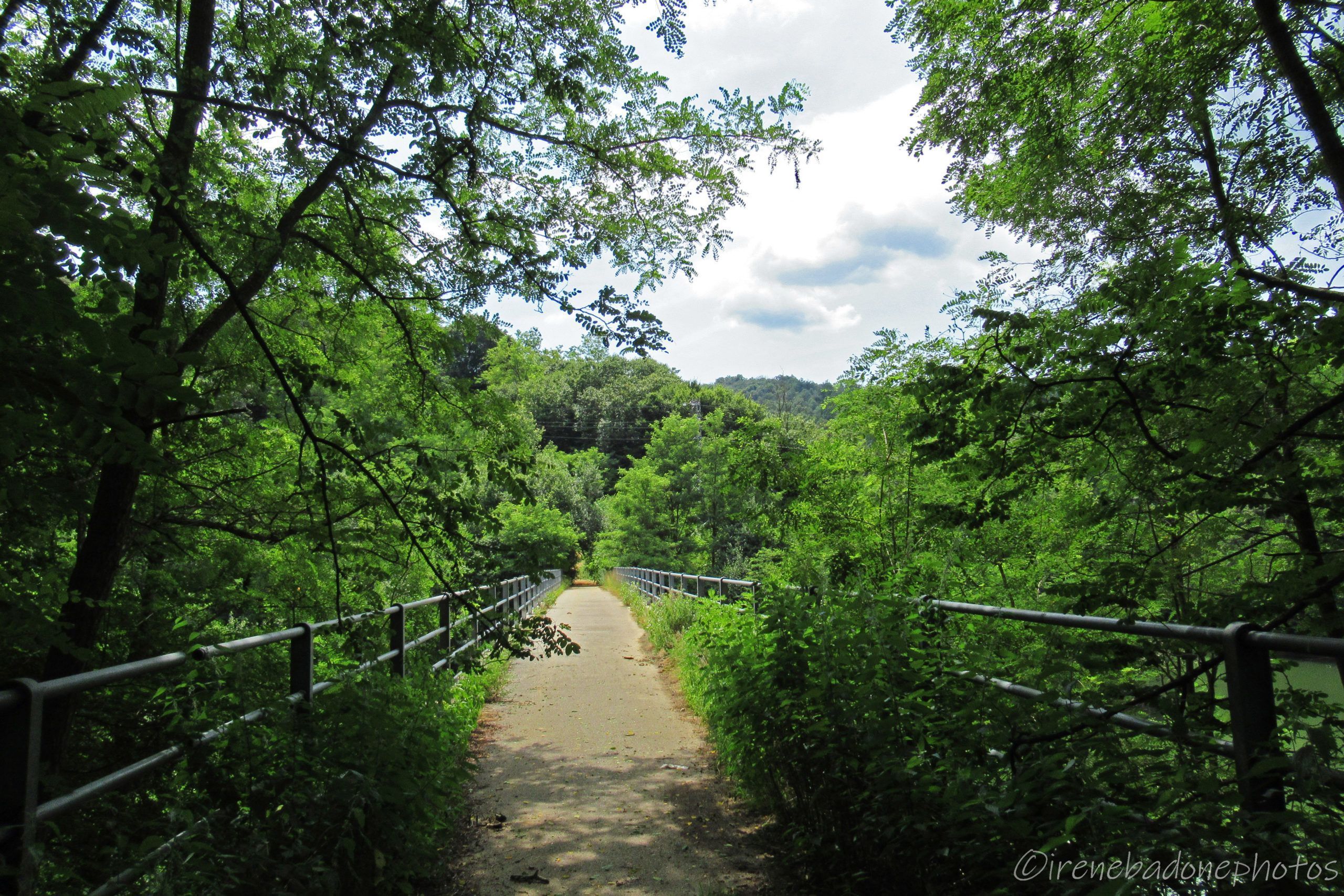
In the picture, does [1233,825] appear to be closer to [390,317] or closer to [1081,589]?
[1081,589]

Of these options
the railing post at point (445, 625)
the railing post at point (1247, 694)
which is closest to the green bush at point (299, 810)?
the railing post at point (1247, 694)

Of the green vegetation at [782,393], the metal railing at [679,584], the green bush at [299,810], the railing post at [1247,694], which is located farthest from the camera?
the green vegetation at [782,393]

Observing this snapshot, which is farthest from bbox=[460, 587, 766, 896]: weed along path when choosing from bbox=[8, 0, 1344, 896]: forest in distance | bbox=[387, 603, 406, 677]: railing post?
bbox=[387, 603, 406, 677]: railing post

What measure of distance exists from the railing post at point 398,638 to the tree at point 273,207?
0.89m

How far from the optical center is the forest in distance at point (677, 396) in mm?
2100

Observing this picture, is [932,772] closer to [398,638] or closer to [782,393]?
[398,638]

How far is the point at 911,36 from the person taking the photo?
5.94 m

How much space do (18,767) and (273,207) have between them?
5153 millimetres

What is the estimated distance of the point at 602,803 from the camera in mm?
5188

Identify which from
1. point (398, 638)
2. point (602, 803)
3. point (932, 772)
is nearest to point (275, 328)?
point (398, 638)

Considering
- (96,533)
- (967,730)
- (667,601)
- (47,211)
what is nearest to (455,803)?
(96,533)

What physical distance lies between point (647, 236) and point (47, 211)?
4700mm

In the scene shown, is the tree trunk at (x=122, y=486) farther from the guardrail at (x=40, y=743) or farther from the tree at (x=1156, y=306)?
the tree at (x=1156, y=306)

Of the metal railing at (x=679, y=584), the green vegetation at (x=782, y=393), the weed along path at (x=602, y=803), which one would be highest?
the green vegetation at (x=782, y=393)
